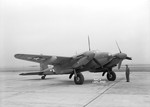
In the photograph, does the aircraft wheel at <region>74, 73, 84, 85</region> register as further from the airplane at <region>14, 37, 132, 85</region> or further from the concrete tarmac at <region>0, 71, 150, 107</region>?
the concrete tarmac at <region>0, 71, 150, 107</region>

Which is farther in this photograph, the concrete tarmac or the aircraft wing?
the aircraft wing

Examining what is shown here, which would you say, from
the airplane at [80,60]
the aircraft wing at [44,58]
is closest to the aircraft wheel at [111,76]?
the airplane at [80,60]

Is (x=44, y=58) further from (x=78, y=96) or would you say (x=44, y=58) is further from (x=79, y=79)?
(x=78, y=96)

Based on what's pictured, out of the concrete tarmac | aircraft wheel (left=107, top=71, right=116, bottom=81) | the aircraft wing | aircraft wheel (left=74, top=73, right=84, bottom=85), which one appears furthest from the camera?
aircraft wheel (left=107, top=71, right=116, bottom=81)

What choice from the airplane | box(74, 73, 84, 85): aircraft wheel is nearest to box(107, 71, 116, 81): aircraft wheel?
the airplane

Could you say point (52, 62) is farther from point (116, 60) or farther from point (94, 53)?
point (116, 60)

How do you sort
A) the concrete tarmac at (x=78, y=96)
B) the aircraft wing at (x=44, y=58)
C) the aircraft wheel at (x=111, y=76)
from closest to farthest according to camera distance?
the concrete tarmac at (x=78, y=96) → the aircraft wing at (x=44, y=58) → the aircraft wheel at (x=111, y=76)

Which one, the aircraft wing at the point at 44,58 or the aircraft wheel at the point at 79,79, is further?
the aircraft wing at the point at 44,58

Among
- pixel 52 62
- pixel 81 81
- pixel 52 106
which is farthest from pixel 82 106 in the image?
pixel 52 62

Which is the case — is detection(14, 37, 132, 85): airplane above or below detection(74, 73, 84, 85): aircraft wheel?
above

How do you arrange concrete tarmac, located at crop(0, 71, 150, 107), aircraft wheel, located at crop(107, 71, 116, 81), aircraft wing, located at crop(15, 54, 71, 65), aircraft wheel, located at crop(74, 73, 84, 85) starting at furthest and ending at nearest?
1. aircraft wheel, located at crop(107, 71, 116, 81)
2. aircraft wing, located at crop(15, 54, 71, 65)
3. aircraft wheel, located at crop(74, 73, 84, 85)
4. concrete tarmac, located at crop(0, 71, 150, 107)

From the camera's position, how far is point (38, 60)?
17.1m

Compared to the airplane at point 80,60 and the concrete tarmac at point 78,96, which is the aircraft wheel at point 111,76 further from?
the concrete tarmac at point 78,96

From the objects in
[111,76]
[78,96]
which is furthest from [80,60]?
[78,96]
